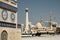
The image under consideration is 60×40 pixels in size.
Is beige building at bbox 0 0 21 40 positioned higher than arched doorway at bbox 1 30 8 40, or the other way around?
beige building at bbox 0 0 21 40

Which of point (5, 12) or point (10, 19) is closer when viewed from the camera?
point (5, 12)

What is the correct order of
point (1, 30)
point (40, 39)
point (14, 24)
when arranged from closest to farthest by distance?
1. point (1, 30)
2. point (14, 24)
3. point (40, 39)

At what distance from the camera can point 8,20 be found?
53.3 feet

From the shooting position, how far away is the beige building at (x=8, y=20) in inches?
594

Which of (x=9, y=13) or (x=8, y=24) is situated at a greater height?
(x=9, y=13)

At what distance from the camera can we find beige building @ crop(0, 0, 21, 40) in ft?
49.5

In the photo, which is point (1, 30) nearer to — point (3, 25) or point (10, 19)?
point (3, 25)

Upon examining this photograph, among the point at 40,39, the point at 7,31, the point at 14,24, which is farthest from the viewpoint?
the point at 40,39

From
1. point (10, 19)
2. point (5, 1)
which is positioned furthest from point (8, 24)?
point (5, 1)

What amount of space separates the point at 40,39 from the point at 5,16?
515 inches

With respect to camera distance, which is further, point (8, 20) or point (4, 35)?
point (8, 20)

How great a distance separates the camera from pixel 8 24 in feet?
53.4

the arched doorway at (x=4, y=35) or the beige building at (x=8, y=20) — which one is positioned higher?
the beige building at (x=8, y=20)

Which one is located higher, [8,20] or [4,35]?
[8,20]
